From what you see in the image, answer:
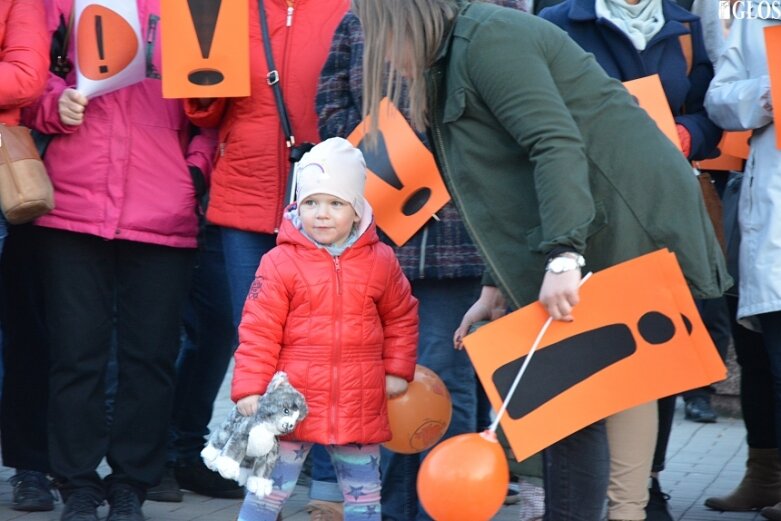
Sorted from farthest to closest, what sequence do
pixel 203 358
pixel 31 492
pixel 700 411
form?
pixel 700 411, pixel 203 358, pixel 31 492

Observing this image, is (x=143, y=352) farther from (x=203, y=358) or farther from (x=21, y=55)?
(x=21, y=55)

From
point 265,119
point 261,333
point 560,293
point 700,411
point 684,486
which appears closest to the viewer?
point 560,293

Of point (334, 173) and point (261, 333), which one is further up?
point (334, 173)

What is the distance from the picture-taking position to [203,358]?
5.70 meters

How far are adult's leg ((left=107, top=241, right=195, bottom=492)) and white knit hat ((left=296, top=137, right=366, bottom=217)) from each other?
2.78ft

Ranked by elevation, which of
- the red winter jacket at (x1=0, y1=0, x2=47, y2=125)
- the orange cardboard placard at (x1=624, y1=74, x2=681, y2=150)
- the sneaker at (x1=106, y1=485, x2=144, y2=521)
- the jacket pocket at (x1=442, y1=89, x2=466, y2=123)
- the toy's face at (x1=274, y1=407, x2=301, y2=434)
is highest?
the jacket pocket at (x1=442, y1=89, x2=466, y2=123)

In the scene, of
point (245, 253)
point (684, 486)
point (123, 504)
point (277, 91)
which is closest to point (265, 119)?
point (277, 91)

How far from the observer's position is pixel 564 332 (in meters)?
3.64

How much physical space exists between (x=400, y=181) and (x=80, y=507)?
1.59 m

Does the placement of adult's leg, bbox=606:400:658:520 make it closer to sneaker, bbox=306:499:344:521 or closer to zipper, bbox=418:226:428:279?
zipper, bbox=418:226:428:279

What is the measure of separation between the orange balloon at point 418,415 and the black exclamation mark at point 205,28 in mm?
1213

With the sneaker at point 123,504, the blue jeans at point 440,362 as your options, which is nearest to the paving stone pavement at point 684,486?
the sneaker at point 123,504

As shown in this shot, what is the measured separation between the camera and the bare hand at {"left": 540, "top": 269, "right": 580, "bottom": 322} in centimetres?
352

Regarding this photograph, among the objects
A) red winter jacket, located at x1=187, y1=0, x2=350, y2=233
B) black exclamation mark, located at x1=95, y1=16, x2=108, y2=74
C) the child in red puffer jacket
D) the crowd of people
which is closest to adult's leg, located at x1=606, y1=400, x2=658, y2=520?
the crowd of people
